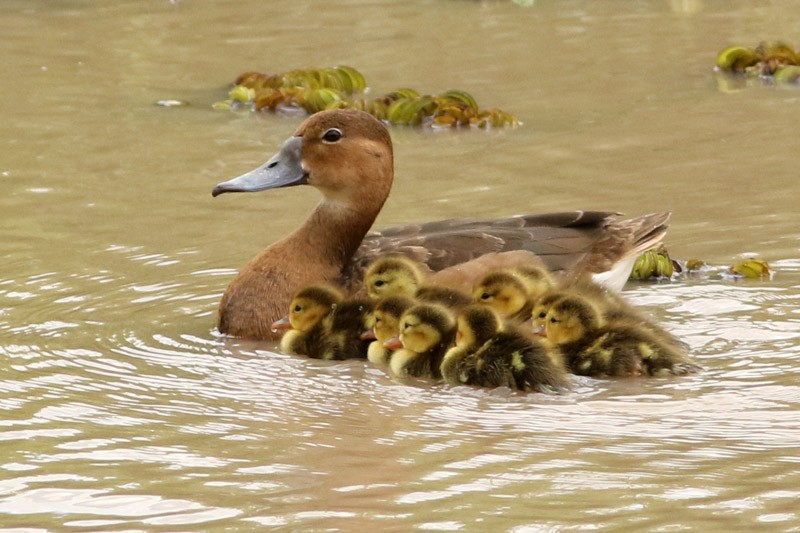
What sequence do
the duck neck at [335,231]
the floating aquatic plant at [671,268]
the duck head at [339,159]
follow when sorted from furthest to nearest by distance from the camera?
the floating aquatic plant at [671,268]
the duck head at [339,159]
the duck neck at [335,231]

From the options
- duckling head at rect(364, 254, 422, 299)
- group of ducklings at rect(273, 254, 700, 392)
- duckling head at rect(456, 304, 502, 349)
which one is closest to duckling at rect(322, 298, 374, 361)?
group of ducklings at rect(273, 254, 700, 392)

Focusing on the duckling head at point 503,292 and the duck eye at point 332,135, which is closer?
the duckling head at point 503,292

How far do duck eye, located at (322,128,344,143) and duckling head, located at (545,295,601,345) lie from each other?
1607mm

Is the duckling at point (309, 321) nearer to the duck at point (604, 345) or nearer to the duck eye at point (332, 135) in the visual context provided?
the duck eye at point (332, 135)

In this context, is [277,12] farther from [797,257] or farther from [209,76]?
[797,257]

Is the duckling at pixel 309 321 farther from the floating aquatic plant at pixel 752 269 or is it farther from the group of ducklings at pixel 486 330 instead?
the floating aquatic plant at pixel 752 269

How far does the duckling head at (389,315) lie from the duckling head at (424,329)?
0.08 m

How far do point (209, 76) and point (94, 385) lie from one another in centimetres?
630

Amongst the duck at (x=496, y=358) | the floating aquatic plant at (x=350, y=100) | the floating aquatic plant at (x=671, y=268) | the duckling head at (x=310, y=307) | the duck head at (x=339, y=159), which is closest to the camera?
the duck at (x=496, y=358)

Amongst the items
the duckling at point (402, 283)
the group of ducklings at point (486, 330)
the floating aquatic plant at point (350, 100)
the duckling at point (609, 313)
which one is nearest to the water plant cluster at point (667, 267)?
the group of ducklings at point (486, 330)

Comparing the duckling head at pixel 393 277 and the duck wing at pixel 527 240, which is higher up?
the duck wing at pixel 527 240

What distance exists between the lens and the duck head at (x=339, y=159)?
7066 mm

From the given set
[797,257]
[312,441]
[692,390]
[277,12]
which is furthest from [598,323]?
[277,12]

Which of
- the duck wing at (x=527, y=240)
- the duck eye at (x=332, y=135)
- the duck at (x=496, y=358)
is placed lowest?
the duck at (x=496, y=358)
